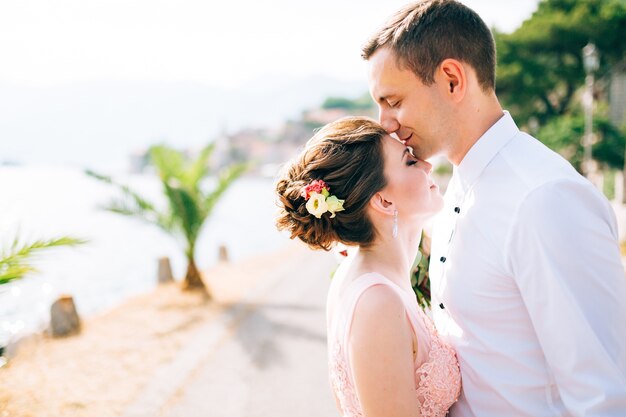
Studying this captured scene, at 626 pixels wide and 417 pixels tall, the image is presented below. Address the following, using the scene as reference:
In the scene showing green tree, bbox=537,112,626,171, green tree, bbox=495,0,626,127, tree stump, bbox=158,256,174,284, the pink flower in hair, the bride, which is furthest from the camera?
green tree, bbox=495,0,626,127

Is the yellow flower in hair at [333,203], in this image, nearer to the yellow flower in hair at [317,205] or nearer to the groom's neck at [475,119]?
the yellow flower in hair at [317,205]

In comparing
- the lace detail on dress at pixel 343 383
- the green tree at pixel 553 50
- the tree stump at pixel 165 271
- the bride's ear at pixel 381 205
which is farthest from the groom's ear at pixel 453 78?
the green tree at pixel 553 50

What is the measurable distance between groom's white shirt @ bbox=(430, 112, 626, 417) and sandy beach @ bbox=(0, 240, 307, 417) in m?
4.25

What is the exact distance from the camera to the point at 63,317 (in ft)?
26.4

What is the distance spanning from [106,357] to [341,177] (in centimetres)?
584

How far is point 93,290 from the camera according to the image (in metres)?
13.0

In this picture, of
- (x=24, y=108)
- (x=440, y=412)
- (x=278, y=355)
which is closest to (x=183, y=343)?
(x=278, y=355)

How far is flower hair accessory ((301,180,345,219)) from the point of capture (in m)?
2.04

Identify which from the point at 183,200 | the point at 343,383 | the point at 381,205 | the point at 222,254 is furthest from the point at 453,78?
the point at 222,254

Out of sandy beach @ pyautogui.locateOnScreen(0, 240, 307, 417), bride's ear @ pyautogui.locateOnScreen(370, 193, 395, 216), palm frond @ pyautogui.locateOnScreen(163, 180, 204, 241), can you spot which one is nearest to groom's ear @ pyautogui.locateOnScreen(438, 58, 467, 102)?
bride's ear @ pyautogui.locateOnScreen(370, 193, 395, 216)

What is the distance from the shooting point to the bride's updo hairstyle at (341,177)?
2.13 meters

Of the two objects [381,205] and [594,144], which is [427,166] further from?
[594,144]

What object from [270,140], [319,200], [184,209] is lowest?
[270,140]

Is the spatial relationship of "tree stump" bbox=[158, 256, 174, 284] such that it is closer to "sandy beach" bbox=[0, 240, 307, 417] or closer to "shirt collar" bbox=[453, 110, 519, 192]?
"sandy beach" bbox=[0, 240, 307, 417]
